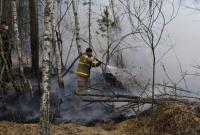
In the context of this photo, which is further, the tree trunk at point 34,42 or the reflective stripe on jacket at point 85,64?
the tree trunk at point 34,42

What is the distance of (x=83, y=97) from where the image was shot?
1582cm

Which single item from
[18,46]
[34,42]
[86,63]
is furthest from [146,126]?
[34,42]

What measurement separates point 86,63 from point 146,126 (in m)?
3.94

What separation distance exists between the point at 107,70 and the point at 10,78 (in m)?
4.95

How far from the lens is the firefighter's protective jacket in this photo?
1606 centimetres

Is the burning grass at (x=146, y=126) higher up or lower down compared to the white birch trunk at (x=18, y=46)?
lower down

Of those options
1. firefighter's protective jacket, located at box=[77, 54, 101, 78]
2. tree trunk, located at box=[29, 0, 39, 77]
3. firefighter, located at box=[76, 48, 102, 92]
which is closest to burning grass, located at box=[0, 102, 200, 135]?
firefighter, located at box=[76, 48, 102, 92]

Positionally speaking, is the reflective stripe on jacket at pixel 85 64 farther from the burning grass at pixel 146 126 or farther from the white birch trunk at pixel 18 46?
the burning grass at pixel 146 126

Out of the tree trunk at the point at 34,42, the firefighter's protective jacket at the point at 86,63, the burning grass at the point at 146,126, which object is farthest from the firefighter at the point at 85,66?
the tree trunk at the point at 34,42

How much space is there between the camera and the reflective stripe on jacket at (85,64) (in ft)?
52.7

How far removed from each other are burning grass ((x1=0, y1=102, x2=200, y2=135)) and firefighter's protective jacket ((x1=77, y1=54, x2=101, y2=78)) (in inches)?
105

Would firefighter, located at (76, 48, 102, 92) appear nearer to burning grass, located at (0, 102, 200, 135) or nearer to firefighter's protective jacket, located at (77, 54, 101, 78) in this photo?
firefighter's protective jacket, located at (77, 54, 101, 78)

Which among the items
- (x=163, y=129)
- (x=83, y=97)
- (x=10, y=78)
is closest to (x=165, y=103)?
(x=163, y=129)

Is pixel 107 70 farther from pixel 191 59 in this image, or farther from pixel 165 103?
pixel 165 103
